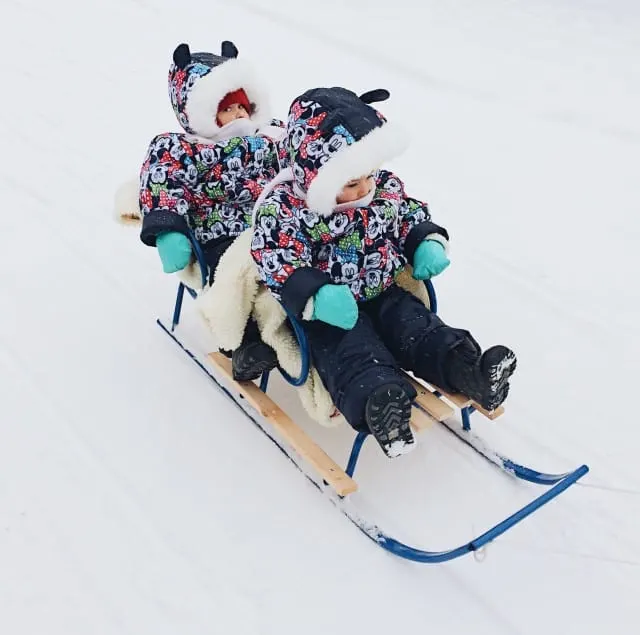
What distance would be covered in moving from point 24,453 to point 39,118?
3.28 m

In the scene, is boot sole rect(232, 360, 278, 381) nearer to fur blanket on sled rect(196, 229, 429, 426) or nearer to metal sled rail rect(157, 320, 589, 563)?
fur blanket on sled rect(196, 229, 429, 426)

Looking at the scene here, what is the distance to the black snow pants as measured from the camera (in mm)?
2295

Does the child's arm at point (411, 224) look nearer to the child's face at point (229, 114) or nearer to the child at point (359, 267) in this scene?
the child at point (359, 267)

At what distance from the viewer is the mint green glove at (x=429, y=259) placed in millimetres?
2525

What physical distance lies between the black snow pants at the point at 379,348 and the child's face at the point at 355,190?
0.37 m

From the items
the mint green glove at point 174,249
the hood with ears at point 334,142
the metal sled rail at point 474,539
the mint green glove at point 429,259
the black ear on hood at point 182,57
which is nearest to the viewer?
the metal sled rail at point 474,539

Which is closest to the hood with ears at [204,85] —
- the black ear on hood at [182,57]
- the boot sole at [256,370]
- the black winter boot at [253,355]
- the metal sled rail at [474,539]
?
the black ear on hood at [182,57]

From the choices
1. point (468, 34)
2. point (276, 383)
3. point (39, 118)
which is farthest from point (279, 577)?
point (468, 34)

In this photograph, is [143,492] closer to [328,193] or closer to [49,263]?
[328,193]

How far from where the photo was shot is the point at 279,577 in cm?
232

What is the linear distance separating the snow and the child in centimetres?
44

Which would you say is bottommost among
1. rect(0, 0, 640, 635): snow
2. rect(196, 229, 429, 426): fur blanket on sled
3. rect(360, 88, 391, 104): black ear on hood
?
rect(0, 0, 640, 635): snow

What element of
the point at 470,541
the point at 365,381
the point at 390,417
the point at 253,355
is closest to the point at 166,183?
the point at 253,355

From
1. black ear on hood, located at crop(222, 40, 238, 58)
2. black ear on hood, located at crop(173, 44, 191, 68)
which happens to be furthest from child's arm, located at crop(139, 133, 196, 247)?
black ear on hood, located at crop(222, 40, 238, 58)
